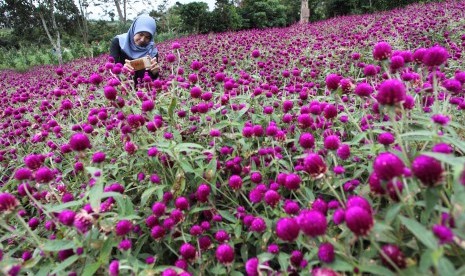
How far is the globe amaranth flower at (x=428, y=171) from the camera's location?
87 cm

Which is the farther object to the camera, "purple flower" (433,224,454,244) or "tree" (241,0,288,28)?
"tree" (241,0,288,28)

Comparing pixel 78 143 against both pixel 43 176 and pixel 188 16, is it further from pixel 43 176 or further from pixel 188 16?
pixel 188 16

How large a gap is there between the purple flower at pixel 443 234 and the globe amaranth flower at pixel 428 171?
0.11 m

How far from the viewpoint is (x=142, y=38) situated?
4414 mm

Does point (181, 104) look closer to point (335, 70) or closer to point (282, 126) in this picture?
point (282, 126)

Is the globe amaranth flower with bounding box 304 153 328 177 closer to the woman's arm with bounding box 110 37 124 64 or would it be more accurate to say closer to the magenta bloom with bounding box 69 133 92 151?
the magenta bloom with bounding box 69 133 92 151

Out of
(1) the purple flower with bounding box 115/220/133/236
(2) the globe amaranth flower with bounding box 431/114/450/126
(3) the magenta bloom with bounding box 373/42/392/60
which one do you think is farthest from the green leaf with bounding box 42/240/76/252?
(3) the magenta bloom with bounding box 373/42/392/60

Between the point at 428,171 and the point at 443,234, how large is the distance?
0.15 meters

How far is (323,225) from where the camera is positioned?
979 mm

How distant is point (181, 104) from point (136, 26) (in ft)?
7.72

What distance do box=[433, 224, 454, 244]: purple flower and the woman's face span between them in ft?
13.6

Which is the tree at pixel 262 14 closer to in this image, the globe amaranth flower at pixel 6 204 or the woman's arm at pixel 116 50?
the woman's arm at pixel 116 50

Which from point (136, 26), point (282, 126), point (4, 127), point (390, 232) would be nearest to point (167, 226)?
point (390, 232)

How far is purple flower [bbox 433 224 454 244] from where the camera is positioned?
0.85 meters
